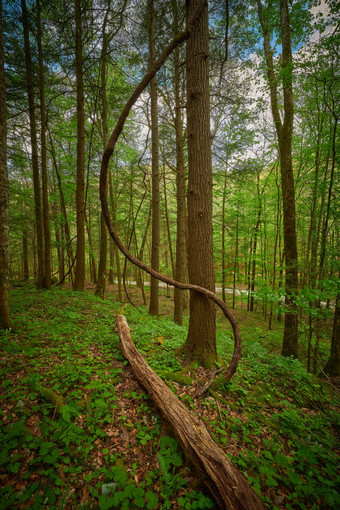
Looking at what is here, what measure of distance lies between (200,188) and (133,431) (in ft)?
11.8

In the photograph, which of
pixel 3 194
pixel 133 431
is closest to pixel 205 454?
pixel 133 431

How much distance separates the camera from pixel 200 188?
3262 millimetres

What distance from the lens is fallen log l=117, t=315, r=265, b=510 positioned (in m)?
1.72

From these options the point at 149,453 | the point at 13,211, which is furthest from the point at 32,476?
the point at 13,211

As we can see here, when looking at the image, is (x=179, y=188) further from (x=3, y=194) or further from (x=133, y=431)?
(x=133, y=431)

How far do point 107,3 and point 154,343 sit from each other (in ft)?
37.8

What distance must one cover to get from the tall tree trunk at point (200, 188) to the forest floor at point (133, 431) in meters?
0.74

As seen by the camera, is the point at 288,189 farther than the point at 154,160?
No

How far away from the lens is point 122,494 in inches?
69.2

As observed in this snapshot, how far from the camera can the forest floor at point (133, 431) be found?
1.80 meters

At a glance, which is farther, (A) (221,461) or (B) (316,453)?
(B) (316,453)

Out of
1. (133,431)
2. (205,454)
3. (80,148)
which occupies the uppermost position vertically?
(80,148)

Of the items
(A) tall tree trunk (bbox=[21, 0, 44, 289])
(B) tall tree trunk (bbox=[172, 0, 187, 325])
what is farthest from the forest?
(B) tall tree trunk (bbox=[172, 0, 187, 325])

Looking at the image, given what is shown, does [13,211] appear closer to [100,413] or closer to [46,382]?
[46,382]
